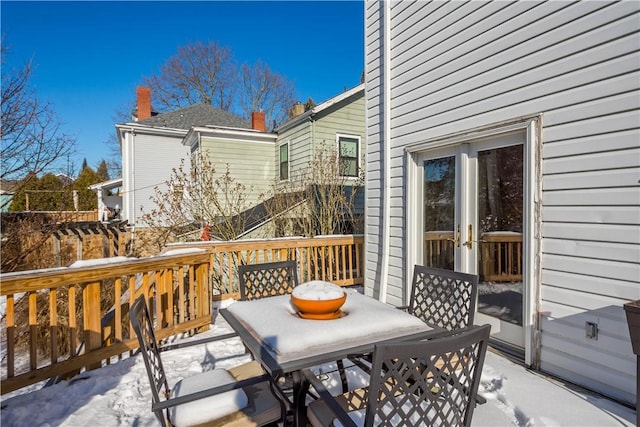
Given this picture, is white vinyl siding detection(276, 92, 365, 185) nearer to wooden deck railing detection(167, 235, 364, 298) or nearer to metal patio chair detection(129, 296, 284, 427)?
wooden deck railing detection(167, 235, 364, 298)

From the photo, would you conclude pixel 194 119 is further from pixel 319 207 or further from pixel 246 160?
pixel 319 207

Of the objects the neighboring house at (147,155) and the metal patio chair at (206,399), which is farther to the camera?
the neighboring house at (147,155)

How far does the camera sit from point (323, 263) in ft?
18.4

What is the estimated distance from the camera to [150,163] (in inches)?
494

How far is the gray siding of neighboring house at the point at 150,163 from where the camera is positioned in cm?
1230

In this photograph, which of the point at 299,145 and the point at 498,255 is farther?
the point at 299,145

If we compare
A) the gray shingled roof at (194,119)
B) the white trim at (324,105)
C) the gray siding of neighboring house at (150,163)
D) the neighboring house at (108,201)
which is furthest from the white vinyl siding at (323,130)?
the neighboring house at (108,201)

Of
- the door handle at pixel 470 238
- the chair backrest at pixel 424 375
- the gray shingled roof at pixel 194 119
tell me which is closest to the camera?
the chair backrest at pixel 424 375

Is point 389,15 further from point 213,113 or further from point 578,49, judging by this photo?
point 213,113

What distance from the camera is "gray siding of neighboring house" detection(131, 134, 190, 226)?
40.3 feet

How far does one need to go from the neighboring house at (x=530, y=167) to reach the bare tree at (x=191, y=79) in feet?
63.1

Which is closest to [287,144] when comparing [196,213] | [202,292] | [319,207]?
[319,207]

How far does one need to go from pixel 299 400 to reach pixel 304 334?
32 cm

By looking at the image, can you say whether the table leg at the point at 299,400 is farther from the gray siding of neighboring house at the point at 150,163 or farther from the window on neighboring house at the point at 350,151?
the gray siding of neighboring house at the point at 150,163
